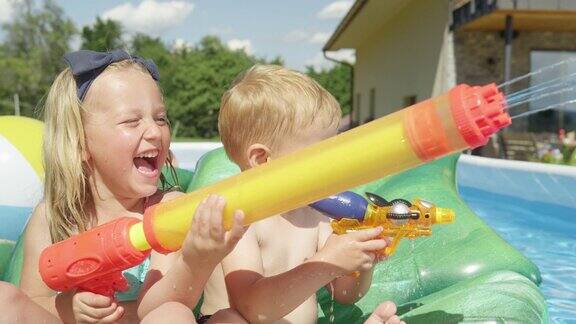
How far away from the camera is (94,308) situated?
1.57 metres

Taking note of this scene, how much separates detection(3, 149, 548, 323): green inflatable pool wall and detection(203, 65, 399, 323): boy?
0.70ft

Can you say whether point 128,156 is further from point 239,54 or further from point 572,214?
point 239,54

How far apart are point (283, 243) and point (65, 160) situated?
615 mm

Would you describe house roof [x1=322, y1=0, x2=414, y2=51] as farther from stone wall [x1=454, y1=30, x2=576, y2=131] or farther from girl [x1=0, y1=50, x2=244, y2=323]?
girl [x1=0, y1=50, x2=244, y2=323]

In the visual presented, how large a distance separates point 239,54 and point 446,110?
37878mm

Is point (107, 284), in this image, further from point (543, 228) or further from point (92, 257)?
point (543, 228)

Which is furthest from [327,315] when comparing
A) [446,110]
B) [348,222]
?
[446,110]

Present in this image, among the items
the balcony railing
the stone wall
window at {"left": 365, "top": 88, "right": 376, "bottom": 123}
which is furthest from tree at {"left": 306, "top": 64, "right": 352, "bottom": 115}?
the balcony railing

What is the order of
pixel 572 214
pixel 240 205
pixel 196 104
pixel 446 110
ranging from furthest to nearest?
pixel 196 104 < pixel 572 214 < pixel 240 205 < pixel 446 110

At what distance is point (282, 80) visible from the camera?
182 centimetres

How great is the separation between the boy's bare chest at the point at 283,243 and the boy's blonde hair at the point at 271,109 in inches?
7.6

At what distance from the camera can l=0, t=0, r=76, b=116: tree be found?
38688 millimetres

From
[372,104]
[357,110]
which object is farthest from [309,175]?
[357,110]

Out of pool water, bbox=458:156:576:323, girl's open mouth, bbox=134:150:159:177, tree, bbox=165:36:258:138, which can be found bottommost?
tree, bbox=165:36:258:138
